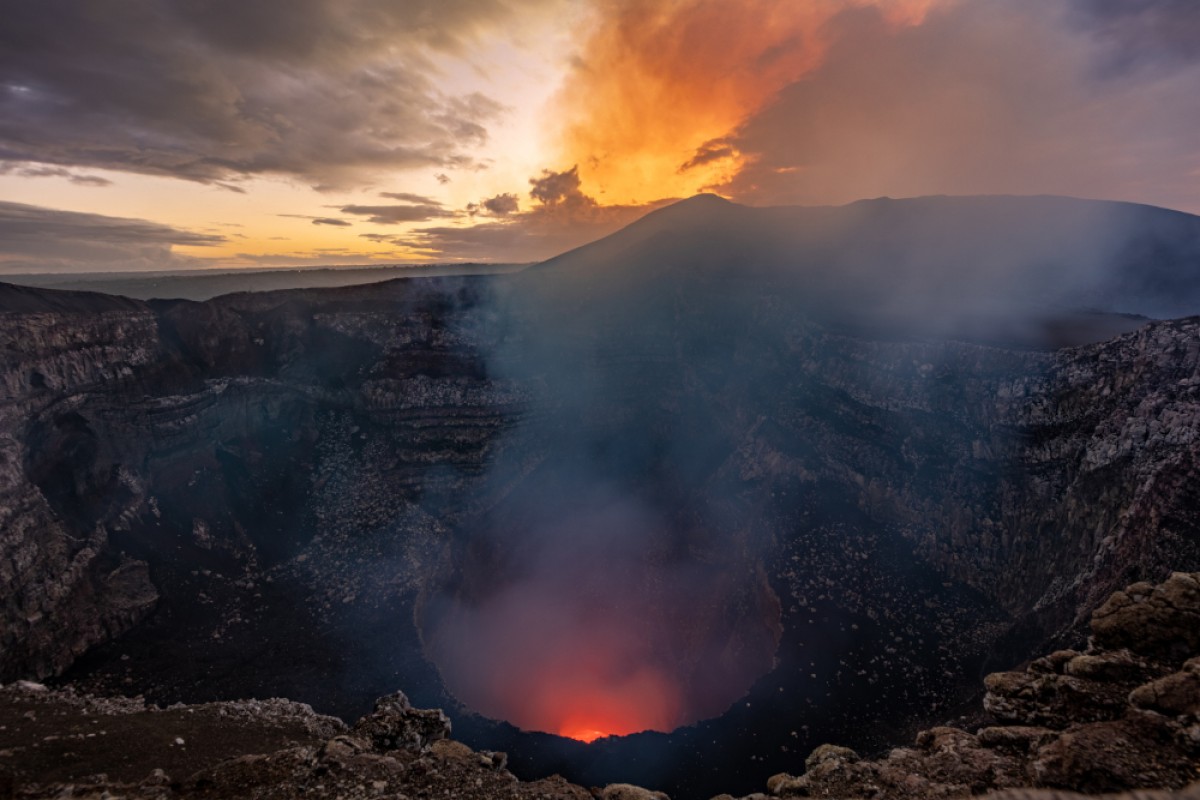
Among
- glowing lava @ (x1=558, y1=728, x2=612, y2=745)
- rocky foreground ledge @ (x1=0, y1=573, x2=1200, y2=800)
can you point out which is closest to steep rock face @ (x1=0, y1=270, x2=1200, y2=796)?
glowing lava @ (x1=558, y1=728, x2=612, y2=745)

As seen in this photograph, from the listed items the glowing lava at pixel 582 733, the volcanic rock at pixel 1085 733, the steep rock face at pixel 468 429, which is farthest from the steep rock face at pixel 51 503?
the volcanic rock at pixel 1085 733

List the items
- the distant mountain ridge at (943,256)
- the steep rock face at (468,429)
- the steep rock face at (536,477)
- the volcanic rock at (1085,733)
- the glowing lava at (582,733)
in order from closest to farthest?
1. the volcanic rock at (1085,733)
2. the steep rock face at (468,429)
3. the steep rock face at (536,477)
4. the glowing lava at (582,733)
5. the distant mountain ridge at (943,256)

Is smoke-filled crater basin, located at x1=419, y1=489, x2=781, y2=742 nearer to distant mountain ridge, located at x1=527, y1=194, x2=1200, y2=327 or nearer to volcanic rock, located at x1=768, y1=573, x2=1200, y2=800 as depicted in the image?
volcanic rock, located at x1=768, y1=573, x2=1200, y2=800

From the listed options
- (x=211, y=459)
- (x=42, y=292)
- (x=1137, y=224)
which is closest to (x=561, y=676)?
(x=211, y=459)

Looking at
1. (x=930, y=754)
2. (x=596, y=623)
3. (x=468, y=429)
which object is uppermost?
(x=468, y=429)

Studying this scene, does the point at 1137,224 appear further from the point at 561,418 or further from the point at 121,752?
the point at 121,752

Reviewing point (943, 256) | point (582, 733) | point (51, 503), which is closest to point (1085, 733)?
point (582, 733)

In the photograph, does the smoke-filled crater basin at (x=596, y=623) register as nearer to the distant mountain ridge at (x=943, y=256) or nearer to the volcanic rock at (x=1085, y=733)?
the volcanic rock at (x=1085, y=733)

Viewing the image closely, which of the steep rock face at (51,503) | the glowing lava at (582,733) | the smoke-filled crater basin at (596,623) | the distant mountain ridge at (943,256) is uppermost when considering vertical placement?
the distant mountain ridge at (943,256)

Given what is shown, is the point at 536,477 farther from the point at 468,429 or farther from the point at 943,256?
the point at 943,256
